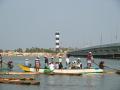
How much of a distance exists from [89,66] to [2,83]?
48.8 feet

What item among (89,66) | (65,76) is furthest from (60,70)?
(89,66)

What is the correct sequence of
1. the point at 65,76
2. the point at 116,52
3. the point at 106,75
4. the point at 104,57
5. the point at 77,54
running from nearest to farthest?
the point at 65,76 → the point at 106,75 → the point at 116,52 → the point at 104,57 → the point at 77,54

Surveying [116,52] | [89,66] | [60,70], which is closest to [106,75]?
[89,66]

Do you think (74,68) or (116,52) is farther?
(116,52)

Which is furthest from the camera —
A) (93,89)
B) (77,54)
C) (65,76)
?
(77,54)

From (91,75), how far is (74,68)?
5.96 feet

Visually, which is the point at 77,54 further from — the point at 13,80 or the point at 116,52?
the point at 13,80

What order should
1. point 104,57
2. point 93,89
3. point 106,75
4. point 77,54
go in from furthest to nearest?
point 77,54 → point 104,57 → point 106,75 → point 93,89

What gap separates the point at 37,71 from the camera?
4169 cm

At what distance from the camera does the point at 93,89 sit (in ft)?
96.8

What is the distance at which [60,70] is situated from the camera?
41469 mm

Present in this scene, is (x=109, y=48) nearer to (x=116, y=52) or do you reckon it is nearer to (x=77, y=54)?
(x=116, y=52)

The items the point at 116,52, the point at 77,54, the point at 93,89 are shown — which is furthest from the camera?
the point at 77,54

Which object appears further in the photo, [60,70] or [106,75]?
[106,75]
